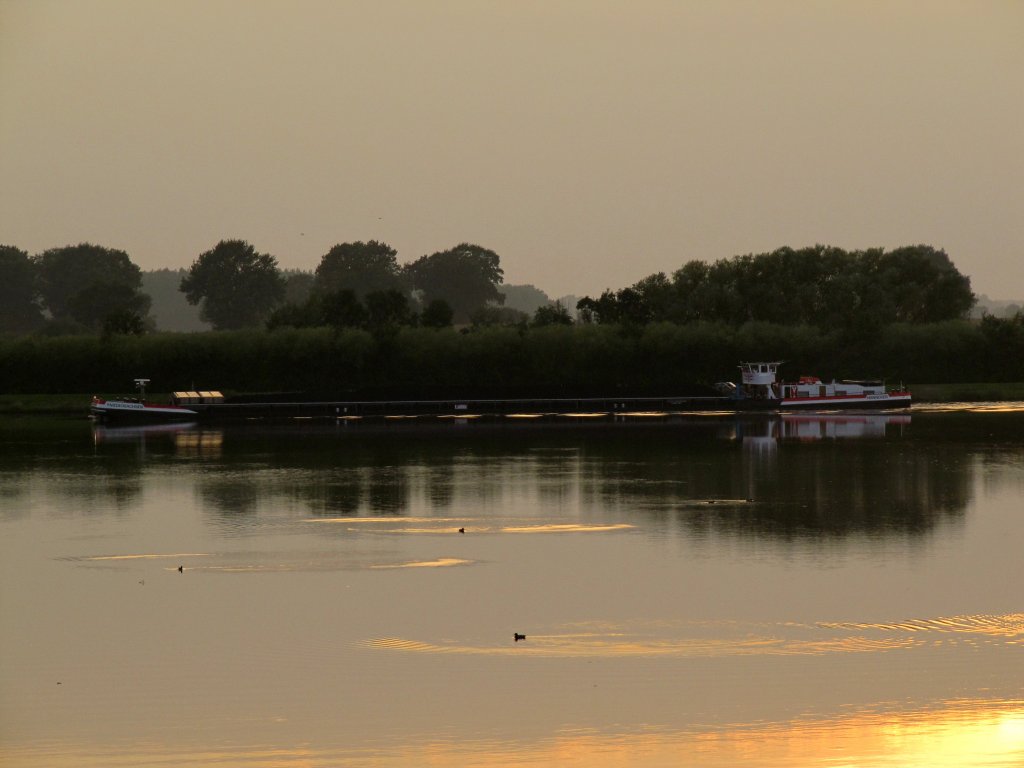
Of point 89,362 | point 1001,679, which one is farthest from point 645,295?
point 1001,679

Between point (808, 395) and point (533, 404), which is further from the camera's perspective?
point (533, 404)

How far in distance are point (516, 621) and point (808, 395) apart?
79568 millimetres

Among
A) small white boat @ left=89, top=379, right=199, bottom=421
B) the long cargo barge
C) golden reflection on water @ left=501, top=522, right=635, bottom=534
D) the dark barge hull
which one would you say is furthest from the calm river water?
the dark barge hull

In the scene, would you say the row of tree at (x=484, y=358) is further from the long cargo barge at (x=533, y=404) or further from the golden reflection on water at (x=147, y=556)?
the golden reflection on water at (x=147, y=556)

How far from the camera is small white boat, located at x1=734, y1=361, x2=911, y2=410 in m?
96.2

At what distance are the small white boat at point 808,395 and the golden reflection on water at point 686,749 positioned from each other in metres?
80.5

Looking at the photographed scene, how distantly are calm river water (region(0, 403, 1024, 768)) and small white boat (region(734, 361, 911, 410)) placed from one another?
4949 centimetres

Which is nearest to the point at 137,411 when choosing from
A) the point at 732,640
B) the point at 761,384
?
the point at 761,384

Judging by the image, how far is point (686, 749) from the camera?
16297mm

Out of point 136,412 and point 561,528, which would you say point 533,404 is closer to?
point 136,412

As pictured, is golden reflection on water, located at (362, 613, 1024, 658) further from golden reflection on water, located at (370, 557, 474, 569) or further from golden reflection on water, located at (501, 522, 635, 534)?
golden reflection on water, located at (501, 522, 635, 534)

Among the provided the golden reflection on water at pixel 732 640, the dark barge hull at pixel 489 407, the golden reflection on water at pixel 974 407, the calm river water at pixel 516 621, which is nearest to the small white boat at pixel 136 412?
the dark barge hull at pixel 489 407

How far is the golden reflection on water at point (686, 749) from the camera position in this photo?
15.8 meters

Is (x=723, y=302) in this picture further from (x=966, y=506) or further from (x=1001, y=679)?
(x=1001, y=679)
